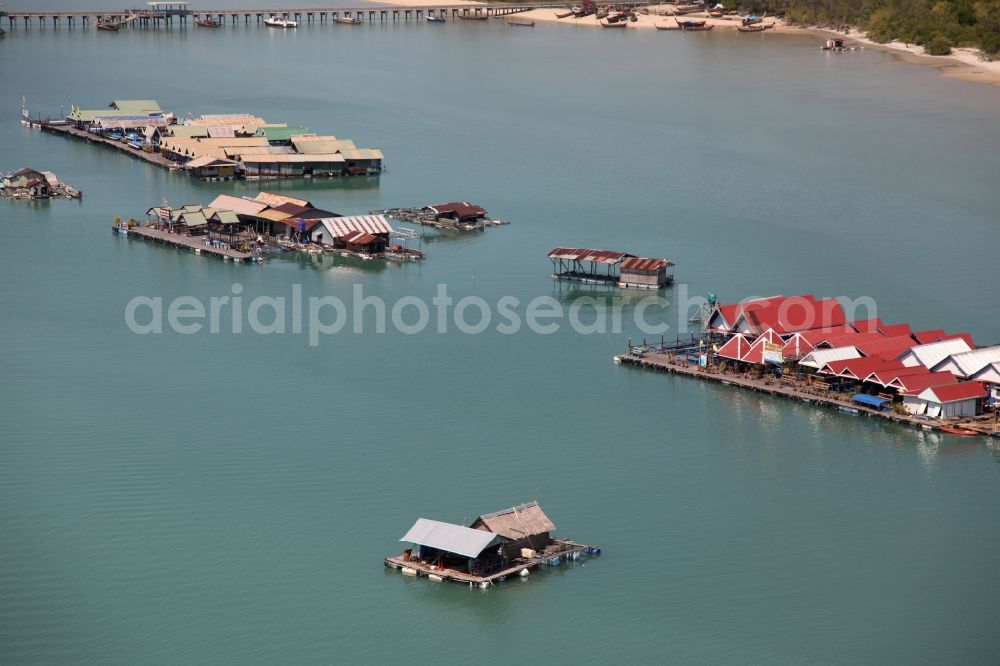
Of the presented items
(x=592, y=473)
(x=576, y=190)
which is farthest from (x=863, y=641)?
(x=576, y=190)

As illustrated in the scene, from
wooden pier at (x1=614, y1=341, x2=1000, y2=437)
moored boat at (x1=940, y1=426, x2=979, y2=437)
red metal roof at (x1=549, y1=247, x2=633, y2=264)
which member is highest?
red metal roof at (x1=549, y1=247, x2=633, y2=264)

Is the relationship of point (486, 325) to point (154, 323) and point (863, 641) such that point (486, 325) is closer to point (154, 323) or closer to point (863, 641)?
point (154, 323)

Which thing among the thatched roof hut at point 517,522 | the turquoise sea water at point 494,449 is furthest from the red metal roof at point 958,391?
the thatched roof hut at point 517,522

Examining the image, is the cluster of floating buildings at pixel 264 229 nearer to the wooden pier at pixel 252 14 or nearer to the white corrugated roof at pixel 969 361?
the white corrugated roof at pixel 969 361

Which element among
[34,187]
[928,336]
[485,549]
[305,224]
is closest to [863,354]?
[928,336]

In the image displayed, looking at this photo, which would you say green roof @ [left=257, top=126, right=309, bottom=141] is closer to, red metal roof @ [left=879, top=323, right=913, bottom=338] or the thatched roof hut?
red metal roof @ [left=879, top=323, right=913, bottom=338]

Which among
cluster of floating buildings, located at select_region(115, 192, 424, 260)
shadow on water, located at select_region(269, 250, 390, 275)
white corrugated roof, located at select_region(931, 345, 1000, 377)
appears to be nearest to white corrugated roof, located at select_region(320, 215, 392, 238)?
cluster of floating buildings, located at select_region(115, 192, 424, 260)
